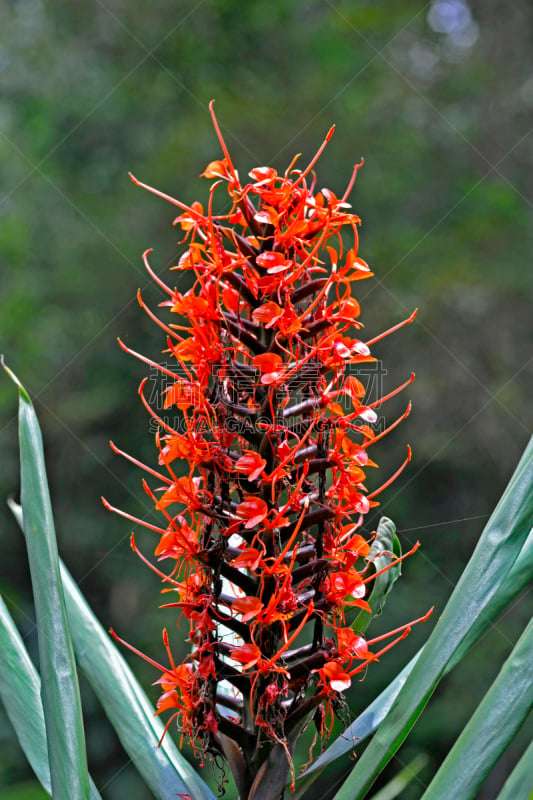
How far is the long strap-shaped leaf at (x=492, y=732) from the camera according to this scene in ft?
1.57

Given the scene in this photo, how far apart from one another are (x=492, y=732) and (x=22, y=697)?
14.2 inches

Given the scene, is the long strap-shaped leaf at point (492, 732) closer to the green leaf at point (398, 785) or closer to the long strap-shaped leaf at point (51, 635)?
the green leaf at point (398, 785)

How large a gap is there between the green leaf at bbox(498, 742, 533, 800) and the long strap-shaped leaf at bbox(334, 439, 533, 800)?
79 mm

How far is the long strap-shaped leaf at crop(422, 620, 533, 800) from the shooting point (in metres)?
0.48

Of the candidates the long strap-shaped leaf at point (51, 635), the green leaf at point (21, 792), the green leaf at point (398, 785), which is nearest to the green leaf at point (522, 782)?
the green leaf at point (398, 785)

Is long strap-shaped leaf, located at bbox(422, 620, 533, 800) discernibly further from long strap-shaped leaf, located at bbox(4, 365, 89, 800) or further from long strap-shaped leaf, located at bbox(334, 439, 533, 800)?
long strap-shaped leaf, located at bbox(4, 365, 89, 800)

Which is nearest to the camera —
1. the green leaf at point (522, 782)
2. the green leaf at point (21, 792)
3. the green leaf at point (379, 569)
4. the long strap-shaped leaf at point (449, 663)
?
the green leaf at point (522, 782)

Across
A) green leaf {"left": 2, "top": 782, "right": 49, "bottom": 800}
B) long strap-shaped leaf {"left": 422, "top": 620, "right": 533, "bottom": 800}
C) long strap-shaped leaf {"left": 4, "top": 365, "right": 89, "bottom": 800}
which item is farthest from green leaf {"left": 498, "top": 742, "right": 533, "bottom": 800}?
green leaf {"left": 2, "top": 782, "right": 49, "bottom": 800}

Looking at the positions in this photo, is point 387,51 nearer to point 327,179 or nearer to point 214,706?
point 327,179

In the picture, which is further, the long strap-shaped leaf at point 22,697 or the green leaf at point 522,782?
the long strap-shaped leaf at point 22,697

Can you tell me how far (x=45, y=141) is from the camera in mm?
2457

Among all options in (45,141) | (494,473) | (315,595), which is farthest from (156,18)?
(315,595)

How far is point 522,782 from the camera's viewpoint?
435 millimetres

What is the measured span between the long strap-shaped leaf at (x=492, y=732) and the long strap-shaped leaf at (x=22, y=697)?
0.31 meters
